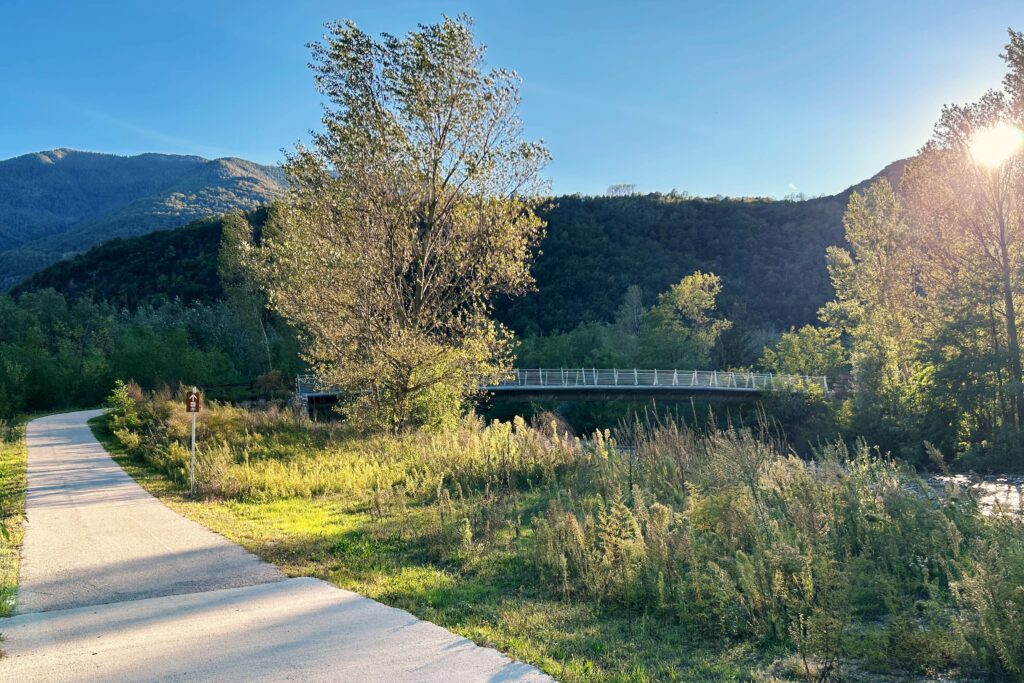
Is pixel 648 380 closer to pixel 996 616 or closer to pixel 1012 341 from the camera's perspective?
pixel 1012 341

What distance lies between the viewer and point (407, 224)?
19.1 meters

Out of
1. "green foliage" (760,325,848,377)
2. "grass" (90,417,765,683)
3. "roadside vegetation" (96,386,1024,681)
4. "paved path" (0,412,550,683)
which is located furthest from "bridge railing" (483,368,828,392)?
"paved path" (0,412,550,683)

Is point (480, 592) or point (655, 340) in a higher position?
point (655, 340)

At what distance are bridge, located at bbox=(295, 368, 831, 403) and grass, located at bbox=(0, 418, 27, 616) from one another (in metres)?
19.6

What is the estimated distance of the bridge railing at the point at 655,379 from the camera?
125 feet

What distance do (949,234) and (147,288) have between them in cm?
8341

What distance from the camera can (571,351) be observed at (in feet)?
212

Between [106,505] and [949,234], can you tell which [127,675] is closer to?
[106,505]

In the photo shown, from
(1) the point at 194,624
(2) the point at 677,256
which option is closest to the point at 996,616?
(1) the point at 194,624

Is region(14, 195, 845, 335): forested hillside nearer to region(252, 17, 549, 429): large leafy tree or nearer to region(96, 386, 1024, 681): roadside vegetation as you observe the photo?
region(252, 17, 549, 429): large leafy tree

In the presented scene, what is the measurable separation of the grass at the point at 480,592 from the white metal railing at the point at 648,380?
27.8 m

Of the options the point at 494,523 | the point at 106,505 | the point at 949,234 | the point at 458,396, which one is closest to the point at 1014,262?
the point at 949,234

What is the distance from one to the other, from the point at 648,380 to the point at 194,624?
39414 millimetres

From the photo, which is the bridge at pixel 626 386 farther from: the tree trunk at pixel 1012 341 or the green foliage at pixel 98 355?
the tree trunk at pixel 1012 341
